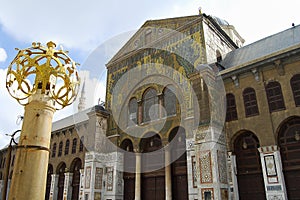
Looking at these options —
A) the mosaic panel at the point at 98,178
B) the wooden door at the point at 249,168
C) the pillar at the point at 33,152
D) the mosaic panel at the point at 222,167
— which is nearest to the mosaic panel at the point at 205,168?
the mosaic panel at the point at 222,167

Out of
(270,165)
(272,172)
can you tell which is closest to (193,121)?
(270,165)

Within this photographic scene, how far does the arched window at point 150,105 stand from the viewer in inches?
648

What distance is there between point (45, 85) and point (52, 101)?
0.90 ft

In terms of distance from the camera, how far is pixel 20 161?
11.8 feet

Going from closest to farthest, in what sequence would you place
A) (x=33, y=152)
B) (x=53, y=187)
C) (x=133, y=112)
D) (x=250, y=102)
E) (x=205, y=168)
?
1. (x=33, y=152)
2. (x=205, y=168)
3. (x=250, y=102)
4. (x=133, y=112)
5. (x=53, y=187)

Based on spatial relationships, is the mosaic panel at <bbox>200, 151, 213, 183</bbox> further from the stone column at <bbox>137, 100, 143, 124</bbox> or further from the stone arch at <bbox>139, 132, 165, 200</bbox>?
the stone column at <bbox>137, 100, 143, 124</bbox>

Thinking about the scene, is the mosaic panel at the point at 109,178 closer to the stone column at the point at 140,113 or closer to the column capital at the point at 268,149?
the stone column at the point at 140,113

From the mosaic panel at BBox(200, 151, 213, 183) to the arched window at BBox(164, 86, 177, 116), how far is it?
13.1 feet

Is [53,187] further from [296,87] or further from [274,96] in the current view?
[296,87]

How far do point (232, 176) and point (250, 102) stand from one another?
370 centimetres

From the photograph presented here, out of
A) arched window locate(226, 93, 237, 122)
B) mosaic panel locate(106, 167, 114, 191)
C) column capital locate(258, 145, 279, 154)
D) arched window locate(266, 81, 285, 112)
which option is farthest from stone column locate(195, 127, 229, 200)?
mosaic panel locate(106, 167, 114, 191)

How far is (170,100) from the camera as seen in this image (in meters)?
15.8

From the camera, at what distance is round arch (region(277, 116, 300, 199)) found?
1060cm

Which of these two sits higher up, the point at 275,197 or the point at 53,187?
the point at 53,187
